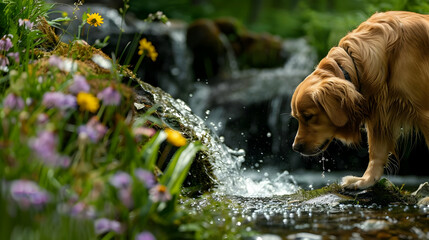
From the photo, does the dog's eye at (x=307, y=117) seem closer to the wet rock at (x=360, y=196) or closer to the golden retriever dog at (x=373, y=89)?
the golden retriever dog at (x=373, y=89)

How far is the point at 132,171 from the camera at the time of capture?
2150 millimetres

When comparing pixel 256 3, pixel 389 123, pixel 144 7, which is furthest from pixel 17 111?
pixel 256 3

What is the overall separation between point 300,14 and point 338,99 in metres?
15.8

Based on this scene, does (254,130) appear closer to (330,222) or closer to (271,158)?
(271,158)

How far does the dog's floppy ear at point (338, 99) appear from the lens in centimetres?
389

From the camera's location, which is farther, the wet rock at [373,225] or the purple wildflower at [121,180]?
the wet rock at [373,225]

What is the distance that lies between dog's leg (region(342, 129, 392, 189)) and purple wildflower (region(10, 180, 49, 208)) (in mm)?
2818

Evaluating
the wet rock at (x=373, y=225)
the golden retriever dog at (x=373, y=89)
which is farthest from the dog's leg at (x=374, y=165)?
the wet rock at (x=373, y=225)

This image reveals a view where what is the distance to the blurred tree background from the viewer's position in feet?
25.3

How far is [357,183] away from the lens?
4.03 meters

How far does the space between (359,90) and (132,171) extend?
2.49 metres

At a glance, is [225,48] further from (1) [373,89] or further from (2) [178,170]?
(2) [178,170]

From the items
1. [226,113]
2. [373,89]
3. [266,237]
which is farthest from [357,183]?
[226,113]

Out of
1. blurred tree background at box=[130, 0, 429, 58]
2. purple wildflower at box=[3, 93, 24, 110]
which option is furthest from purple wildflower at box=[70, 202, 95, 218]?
blurred tree background at box=[130, 0, 429, 58]
